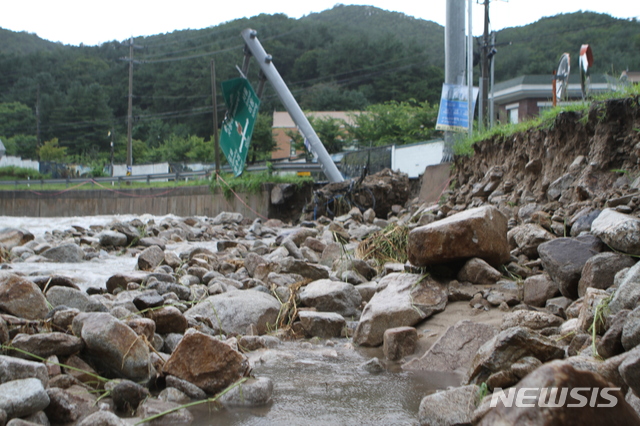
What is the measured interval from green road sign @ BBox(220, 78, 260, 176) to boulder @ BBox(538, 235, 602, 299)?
13054 mm

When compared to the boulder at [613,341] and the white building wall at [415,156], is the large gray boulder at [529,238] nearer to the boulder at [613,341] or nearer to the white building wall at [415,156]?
the boulder at [613,341]

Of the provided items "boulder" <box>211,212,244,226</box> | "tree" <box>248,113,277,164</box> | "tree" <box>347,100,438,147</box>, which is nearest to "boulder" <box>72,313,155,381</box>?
"boulder" <box>211,212,244,226</box>

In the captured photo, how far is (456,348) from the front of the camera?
A: 3629 mm

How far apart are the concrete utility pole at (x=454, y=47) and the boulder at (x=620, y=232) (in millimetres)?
6655

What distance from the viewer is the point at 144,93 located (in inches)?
2894

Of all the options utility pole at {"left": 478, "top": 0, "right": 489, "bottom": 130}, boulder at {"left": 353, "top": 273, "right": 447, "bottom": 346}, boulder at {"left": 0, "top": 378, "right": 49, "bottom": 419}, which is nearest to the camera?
boulder at {"left": 0, "top": 378, "right": 49, "bottom": 419}

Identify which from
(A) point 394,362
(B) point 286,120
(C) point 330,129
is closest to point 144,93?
(B) point 286,120

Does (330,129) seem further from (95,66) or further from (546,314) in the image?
(95,66)

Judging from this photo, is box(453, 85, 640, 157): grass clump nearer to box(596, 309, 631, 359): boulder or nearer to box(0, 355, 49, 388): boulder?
box(596, 309, 631, 359): boulder

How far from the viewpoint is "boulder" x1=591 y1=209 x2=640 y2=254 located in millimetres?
3705

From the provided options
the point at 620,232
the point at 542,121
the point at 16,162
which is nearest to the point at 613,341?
the point at 620,232

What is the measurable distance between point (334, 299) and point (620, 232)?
7.45 feet

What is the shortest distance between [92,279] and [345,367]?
145 inches

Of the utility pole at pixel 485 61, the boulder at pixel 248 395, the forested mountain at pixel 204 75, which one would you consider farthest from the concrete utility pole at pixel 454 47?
the forested mountain at pixel 204 75
